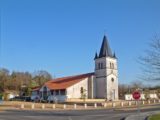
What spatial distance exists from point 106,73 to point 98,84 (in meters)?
4.34

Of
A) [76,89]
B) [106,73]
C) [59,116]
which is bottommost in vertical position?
[59,116]

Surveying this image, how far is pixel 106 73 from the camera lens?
83812 mm

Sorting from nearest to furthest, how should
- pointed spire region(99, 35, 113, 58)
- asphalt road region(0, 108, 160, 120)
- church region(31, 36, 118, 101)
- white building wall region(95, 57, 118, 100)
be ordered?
asphalt road region(0, 108, 160, 120) < church region(31, 36, 118, 101) < white building wall region(95, 57, 118, 100) < pointed spire region(99, 35, 113, 58)

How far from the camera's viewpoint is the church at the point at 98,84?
3259 inches

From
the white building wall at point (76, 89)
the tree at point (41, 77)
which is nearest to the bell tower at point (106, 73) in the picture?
the white building wall at point (76, 89)

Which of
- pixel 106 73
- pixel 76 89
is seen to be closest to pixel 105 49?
pixel 106 73

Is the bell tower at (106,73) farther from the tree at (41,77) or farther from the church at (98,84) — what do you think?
the tree at (41,77)

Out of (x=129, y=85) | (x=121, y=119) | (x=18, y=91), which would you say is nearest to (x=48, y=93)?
(x=18, y=91)

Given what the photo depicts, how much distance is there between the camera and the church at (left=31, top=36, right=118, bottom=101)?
272 ft

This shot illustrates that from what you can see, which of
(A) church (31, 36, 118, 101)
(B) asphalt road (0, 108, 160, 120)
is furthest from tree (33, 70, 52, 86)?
(B) asphalt road (0, 108, 160, 120)

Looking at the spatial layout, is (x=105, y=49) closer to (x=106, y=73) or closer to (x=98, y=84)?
(x=106, y=73)

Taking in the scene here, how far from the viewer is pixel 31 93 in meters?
104

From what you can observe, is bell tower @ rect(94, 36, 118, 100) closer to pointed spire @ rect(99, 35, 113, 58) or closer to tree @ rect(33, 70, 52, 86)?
pointed spire @ rect(99, 35, 113, 58)

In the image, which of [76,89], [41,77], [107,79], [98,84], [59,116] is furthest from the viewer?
[41,77]
